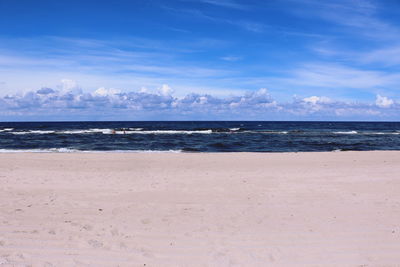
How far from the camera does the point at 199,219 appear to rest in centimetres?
585

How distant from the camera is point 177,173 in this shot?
35.9 ft

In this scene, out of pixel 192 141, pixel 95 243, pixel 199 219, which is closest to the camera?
pixel 95 243

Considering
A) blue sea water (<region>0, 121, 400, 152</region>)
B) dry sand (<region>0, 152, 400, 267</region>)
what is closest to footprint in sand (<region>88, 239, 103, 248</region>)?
dry sand (<region>0, 152, 400, 267</region>)

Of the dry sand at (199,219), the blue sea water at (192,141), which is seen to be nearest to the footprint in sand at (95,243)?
the dry sand at (199,219)

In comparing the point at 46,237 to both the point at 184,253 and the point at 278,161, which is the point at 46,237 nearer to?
the point at 184,253

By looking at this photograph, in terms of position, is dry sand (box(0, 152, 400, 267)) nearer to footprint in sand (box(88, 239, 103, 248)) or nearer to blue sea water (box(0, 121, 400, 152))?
footprint in sand (box(88, 239, 103, 248))

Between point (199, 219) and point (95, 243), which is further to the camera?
point (199, 219)

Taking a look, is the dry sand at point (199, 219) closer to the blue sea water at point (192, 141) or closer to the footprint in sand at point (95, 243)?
the footprint in sand at point (95, 243)

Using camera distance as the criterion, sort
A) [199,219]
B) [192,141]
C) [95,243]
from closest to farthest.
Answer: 1. [95,243]
2. [199,219]
3. [192,141]

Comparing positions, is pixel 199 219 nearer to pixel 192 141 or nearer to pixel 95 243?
pixel 95 243

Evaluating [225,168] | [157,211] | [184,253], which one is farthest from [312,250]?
[225,168]

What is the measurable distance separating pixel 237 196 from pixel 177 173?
3.69m

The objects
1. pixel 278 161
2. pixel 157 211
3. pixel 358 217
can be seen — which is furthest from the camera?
pixel 278 161

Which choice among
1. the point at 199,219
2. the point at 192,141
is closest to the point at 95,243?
the point at 199,219
